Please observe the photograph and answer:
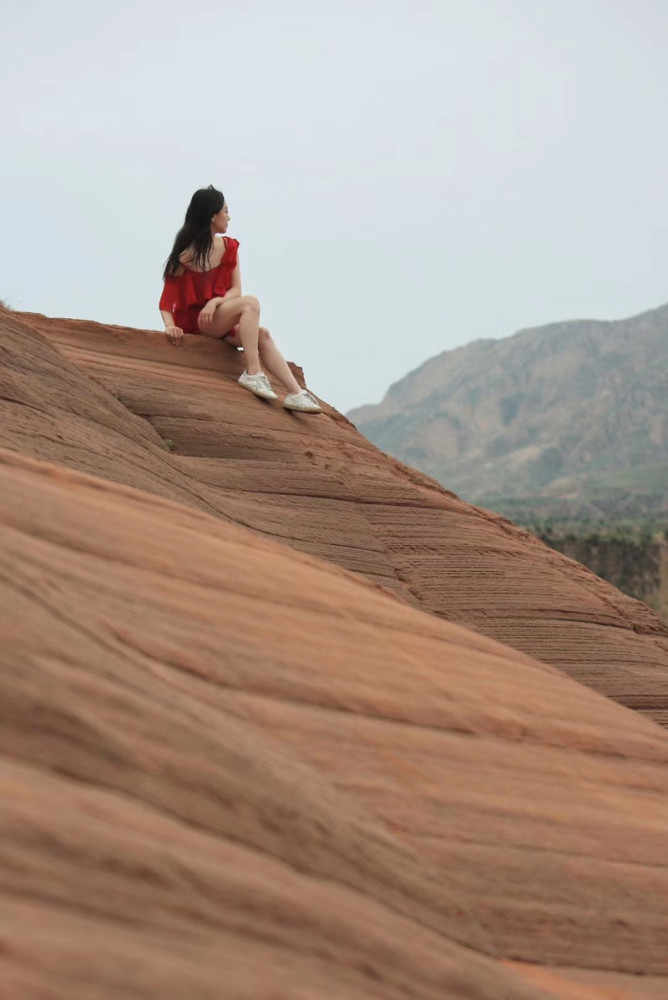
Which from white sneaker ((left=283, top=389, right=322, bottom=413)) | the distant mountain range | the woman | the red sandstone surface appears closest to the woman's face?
the woman

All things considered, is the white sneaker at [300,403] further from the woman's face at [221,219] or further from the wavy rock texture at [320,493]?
the woman's face at [221,219]

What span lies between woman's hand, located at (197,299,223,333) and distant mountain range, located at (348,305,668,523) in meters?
84.2

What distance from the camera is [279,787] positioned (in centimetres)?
289

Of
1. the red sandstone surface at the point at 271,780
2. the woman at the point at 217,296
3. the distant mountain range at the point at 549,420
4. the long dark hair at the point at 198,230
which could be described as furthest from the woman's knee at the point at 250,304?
the distant mountain range at the point at 549,420

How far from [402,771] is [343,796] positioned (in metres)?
0.36

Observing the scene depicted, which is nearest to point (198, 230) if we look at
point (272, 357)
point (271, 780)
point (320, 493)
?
point (272, 357)

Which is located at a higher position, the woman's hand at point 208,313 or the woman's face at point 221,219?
the woman's face at point 221,219

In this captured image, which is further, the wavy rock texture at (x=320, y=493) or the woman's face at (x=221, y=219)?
the woman's face at (x=221, y=219)

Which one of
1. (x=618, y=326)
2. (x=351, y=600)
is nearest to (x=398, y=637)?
(x=351, y=600)

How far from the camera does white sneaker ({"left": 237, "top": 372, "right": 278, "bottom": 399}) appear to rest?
25.9 ft

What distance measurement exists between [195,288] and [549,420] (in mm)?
142500

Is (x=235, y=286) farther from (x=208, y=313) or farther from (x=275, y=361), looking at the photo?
(x=275, y=361)

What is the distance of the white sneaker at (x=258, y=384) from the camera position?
25.9ft

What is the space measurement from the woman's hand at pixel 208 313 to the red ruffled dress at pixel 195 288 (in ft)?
0.49
